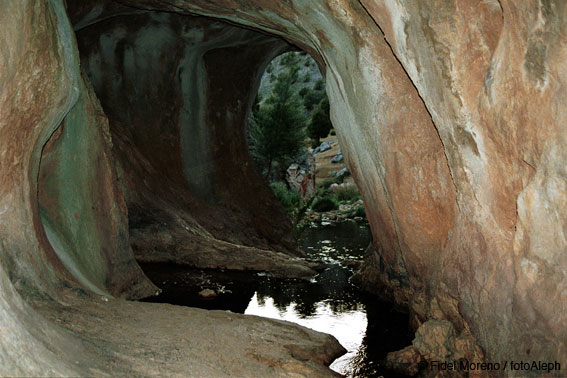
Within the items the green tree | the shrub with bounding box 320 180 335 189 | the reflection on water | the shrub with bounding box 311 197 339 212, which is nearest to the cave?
the reflection on water

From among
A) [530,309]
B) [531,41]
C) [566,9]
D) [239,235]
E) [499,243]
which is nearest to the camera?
[566,9]

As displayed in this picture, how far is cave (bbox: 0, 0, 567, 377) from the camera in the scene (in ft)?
13.9

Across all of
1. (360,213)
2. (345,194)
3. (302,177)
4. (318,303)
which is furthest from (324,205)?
(318,303)

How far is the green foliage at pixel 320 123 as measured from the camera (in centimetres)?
3950

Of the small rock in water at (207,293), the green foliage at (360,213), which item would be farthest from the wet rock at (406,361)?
the green foliage at (360,213)

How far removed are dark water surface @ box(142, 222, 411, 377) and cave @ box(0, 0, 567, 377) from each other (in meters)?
0.32

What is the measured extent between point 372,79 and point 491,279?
294 cm

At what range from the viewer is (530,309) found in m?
4.54

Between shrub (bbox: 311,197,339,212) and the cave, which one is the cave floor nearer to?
the cave

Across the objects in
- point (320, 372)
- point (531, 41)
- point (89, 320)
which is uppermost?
point (531, 41)

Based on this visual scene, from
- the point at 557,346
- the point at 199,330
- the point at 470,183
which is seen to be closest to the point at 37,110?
the point at 199,330

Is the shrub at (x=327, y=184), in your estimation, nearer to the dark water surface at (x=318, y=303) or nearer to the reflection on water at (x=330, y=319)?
the dark water surface at (x=318, y=303)

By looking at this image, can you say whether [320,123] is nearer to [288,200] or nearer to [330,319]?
[288,200]

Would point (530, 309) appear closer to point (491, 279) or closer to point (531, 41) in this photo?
point (491, 279)
